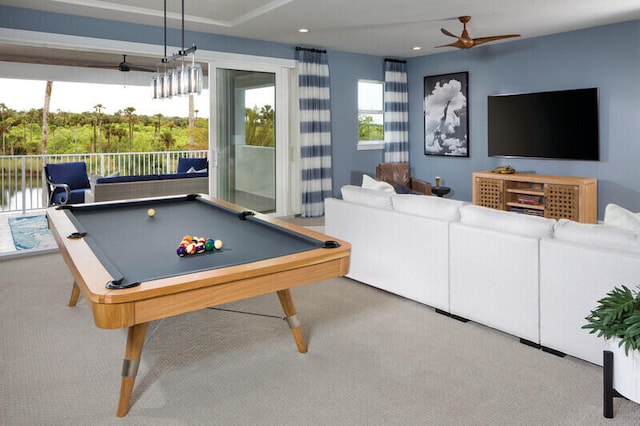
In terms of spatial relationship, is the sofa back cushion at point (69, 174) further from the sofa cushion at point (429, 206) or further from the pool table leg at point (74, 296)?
the sofa cushion at point (429, 206)

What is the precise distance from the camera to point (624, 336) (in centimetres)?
203

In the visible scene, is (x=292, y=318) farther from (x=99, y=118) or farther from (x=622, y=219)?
(x=99, y=118)

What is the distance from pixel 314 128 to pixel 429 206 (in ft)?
12.6

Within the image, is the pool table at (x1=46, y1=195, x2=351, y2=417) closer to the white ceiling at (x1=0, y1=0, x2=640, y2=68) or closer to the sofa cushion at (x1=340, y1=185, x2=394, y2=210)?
the sofa cushion at (x1=340, y1=185, x2=394, y2=210)

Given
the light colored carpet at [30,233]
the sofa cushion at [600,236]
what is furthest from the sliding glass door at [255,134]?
the sofa cushion at [600,236]

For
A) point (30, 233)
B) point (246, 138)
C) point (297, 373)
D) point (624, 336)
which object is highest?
point (246, 138)

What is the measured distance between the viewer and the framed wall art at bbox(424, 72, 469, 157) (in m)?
7.42

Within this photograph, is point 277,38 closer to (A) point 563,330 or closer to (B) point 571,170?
(B) point 571,170

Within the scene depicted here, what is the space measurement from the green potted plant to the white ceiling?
139 inches

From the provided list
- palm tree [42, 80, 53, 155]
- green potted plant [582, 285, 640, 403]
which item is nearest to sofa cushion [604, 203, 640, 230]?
green potted plant [582, 285, 640, 403]

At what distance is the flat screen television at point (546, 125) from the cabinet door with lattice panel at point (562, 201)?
560 mm

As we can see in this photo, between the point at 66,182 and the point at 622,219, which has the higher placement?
the point at 66,182

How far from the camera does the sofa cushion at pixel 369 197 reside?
3.87m

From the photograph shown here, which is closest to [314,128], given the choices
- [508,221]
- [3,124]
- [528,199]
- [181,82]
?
[528,199]
